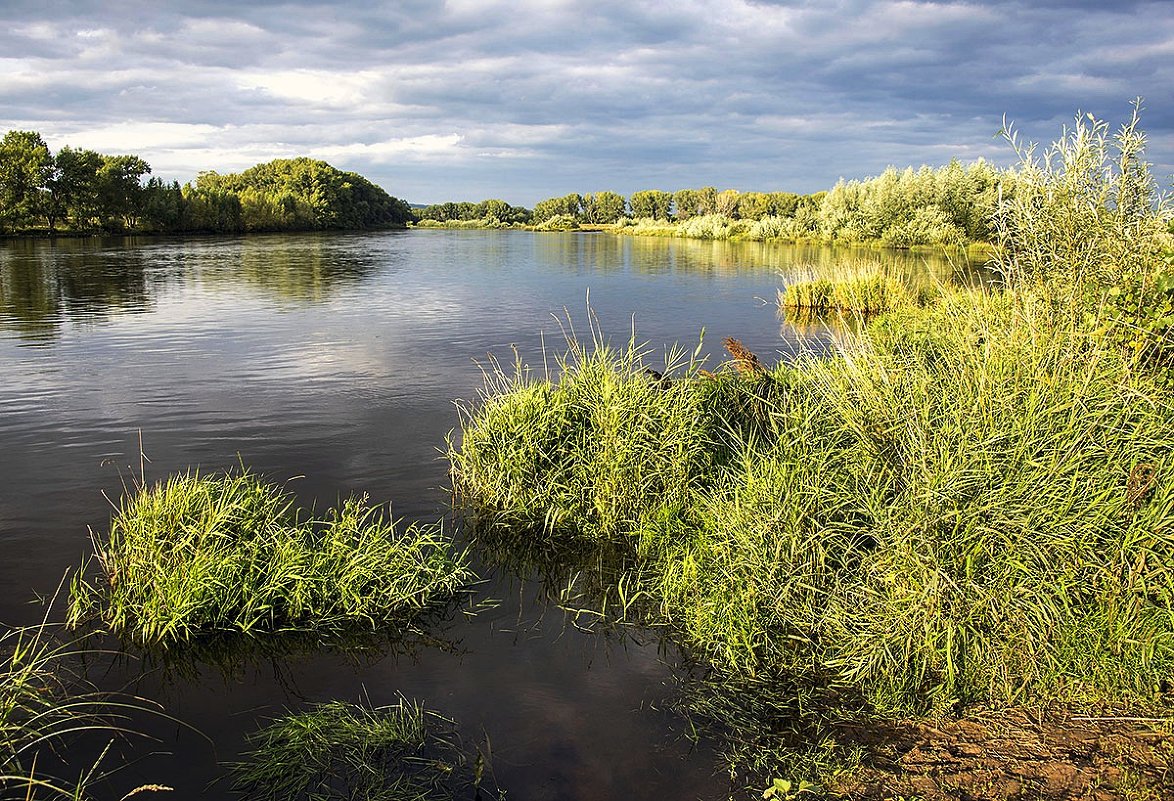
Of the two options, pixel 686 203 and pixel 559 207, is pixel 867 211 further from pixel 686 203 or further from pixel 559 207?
pixel 559 207

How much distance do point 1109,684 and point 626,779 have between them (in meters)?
3.35

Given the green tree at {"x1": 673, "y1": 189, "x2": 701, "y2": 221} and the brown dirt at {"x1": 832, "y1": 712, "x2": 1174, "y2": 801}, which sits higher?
the green tree at {"x1": 673, "y1": 189, "x2": 701, "y2": 221}

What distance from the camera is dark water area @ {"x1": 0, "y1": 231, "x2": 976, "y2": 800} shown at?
5.68 metres

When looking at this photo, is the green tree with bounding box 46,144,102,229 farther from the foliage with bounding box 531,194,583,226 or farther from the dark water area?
the foliage with bounding box 531,194,583,226

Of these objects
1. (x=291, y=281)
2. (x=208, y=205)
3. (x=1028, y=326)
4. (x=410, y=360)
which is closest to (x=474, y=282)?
(x=291, y=281)

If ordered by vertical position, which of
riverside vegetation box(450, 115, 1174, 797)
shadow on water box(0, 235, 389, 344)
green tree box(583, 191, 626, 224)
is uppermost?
green tree box(583, 191, 626, 224)

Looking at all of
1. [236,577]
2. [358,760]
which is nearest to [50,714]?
[236,577]

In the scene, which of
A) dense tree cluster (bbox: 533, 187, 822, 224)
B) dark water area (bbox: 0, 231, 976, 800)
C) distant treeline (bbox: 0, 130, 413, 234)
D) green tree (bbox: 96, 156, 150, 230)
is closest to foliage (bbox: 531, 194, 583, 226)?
dense tree cluster (bbox: 533, 187, 822, 224)

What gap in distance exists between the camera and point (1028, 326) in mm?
7141

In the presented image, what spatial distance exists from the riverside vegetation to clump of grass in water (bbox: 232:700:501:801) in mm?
1970

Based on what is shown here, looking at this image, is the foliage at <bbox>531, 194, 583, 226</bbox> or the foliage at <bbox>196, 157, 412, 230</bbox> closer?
the foliage at <bbox>196, 157, 412, 230</bbox>

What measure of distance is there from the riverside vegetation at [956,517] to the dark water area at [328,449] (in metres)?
0.86

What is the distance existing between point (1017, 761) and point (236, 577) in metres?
6.30

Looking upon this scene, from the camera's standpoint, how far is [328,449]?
12195 millimetres
